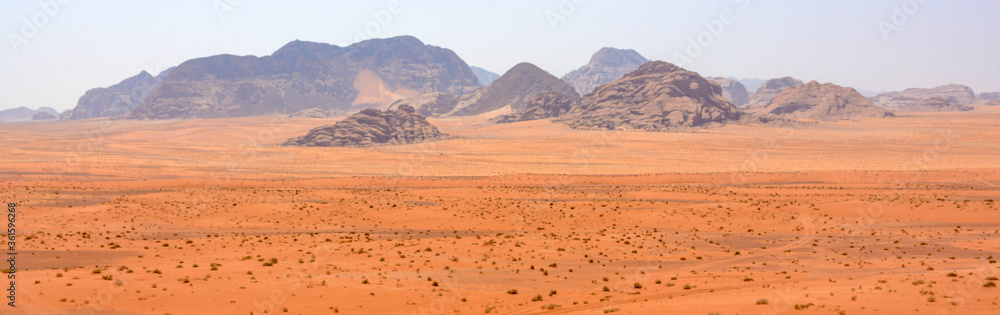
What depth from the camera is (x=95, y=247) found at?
102 feet

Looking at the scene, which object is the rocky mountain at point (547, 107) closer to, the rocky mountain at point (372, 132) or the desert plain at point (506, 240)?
the rocky mountain at point (372, 132)

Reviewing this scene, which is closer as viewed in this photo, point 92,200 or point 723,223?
point 723,223

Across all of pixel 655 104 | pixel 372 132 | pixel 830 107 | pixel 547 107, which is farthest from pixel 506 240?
pixel 830 107

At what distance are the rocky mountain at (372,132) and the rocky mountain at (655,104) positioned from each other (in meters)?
43.3

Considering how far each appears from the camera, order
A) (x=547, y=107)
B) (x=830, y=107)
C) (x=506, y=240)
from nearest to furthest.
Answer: (x=506, y=240) → (x=830, y=107) → (x=547, y=107)


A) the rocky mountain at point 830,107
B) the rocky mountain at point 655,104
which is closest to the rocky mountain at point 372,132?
the rocky mountain at point 655,104

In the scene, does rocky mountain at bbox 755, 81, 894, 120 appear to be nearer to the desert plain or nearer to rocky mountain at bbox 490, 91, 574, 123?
rocky mountain at bbox 490, 91, 574, 123

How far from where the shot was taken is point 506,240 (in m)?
34.5

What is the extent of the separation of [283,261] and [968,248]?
3284 centimetres

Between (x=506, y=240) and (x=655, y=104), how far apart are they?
446 feet

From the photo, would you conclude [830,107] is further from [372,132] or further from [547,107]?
[372,132]

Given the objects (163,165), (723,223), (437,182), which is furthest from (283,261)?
(163,165)

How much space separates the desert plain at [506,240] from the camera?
20.8m

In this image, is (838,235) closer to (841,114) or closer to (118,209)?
(118,209)
